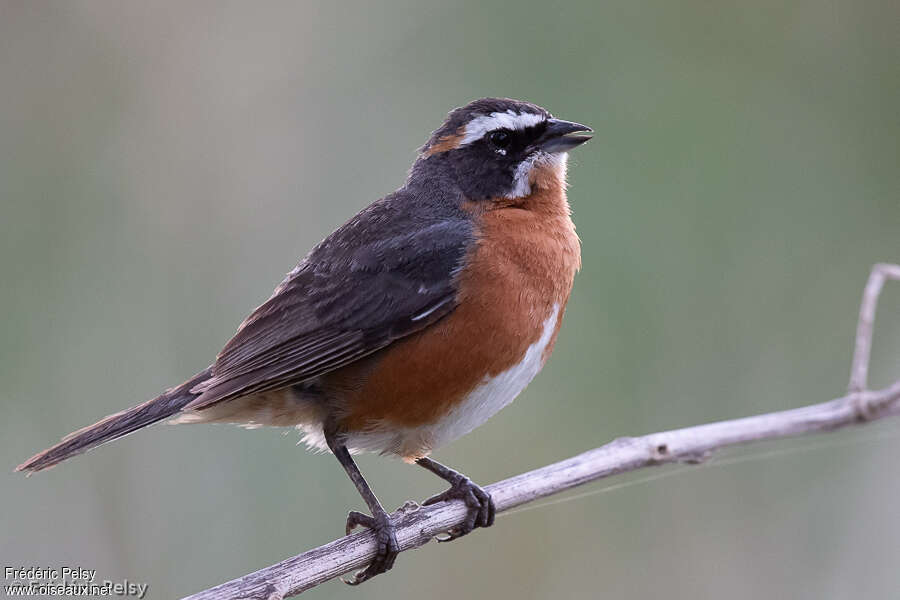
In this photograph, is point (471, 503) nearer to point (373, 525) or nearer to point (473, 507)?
point (473, 507)

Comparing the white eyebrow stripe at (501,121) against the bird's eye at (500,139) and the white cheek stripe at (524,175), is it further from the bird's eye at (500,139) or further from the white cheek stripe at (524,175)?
the white cheek stripe at (524,175)

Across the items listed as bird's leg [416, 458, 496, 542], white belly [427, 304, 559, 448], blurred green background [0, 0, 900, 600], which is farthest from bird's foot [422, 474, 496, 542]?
blurred green background [0, 0, 900, 600]

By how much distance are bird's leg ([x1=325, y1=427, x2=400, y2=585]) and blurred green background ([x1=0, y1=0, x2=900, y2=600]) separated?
0.62m

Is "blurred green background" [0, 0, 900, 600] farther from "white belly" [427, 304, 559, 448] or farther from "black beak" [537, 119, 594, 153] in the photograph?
"white belly" [427, 304, 559, 448]

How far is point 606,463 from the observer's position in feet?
14.6

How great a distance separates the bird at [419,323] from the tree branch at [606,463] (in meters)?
0.13

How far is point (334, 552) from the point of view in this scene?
13.7 ft

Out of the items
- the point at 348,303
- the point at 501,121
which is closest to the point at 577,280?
the point at 501,121

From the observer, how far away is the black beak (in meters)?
5.18

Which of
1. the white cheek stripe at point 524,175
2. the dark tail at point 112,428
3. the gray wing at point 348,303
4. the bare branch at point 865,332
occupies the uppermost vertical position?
the white cheek stripe at point 524,175

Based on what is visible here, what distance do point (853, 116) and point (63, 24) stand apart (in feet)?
16.0

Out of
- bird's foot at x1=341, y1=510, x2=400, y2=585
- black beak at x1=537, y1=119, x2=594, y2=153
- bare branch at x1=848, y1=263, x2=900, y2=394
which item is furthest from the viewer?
black beak at x1=537, y1=119, x2=594, y2=153

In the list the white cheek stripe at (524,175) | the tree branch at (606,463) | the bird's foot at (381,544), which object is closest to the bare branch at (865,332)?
the tree branch at (606,463)

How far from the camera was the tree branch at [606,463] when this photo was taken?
3779 mm
